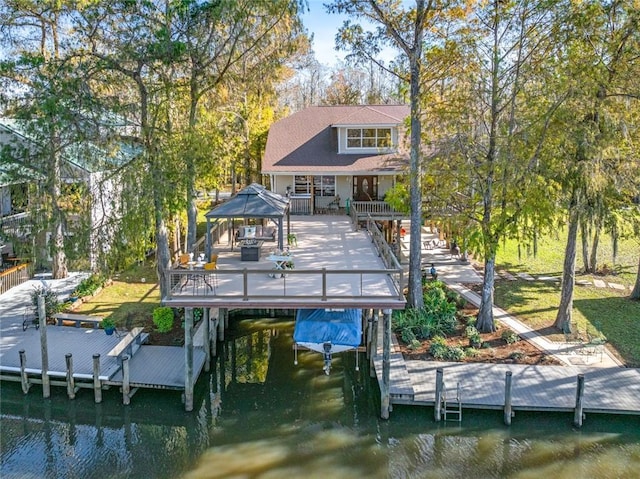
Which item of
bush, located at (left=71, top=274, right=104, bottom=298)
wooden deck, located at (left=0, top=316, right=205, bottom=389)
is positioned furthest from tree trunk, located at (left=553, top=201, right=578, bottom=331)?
Answer: bush, located at (left=71, top=274, right=104, bottom=298)

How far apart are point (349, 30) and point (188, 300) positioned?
37.3 feet

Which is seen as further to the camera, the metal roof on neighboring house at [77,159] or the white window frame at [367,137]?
the white window frame at [367,137]

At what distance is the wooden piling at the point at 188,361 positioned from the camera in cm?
1438

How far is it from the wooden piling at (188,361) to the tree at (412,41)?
28.7 feet

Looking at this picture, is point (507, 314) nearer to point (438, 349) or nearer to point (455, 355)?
point (455, 355)

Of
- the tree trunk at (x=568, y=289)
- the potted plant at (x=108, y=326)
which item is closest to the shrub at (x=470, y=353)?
the tree trunk at (x=568, y=289)

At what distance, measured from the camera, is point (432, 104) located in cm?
1842

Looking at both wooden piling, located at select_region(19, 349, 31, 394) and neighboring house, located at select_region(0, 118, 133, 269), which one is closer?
wooden piling, located at select_region(19, 349, 31, 394)

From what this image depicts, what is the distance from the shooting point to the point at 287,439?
43.7 feet

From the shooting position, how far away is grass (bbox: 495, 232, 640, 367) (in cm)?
1788

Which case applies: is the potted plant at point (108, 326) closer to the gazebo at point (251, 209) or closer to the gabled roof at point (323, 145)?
the gazebo at point (251, 209)

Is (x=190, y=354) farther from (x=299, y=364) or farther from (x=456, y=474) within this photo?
(x=456, y=474)

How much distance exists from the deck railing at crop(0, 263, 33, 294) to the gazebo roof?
34.4 feet

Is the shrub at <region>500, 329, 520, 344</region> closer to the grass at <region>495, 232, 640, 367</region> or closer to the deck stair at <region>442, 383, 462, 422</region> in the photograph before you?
the grass at <region>495, 232, 640, 367</region>
